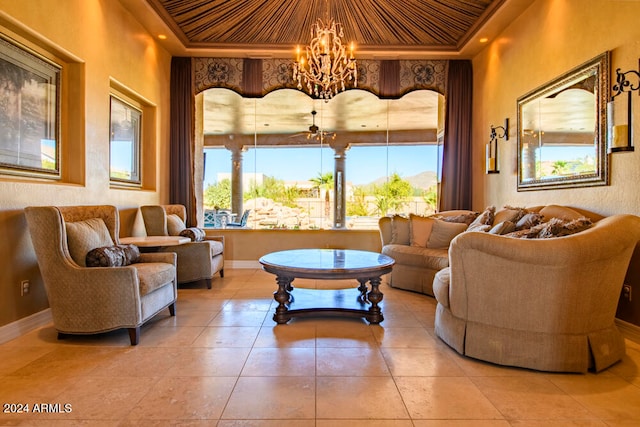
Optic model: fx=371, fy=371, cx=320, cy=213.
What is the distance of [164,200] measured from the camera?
18.8 feet

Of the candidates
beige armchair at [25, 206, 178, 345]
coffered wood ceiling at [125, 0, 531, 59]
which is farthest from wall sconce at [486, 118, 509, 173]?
beige armchair at [25, 206, 178, 345]

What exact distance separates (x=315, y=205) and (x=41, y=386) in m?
4.70

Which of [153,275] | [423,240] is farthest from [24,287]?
[423,240]

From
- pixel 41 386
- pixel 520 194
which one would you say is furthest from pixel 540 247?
pixel 41 386

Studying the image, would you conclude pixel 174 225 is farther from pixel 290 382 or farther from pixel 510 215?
pixel 510 215

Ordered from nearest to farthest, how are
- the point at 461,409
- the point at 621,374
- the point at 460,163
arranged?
the point at 461,409, the point at 621,374, the point at 460,163

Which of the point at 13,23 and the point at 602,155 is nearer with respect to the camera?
the point at 13,23

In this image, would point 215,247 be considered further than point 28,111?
Yes

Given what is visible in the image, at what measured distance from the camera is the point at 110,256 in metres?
2.95

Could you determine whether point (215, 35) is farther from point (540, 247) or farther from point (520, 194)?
point (540, 247)

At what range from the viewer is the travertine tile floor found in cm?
187

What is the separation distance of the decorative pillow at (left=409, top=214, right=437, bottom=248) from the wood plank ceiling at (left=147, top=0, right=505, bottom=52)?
2.68 meters

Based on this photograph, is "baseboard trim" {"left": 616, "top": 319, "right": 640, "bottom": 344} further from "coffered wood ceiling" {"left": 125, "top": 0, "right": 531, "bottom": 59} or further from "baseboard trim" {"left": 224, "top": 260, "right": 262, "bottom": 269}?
"baseboard trim" {"left": 224, "top": 260, "right": 262, "bottom": 269}

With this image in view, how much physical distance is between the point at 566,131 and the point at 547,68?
815 mm
